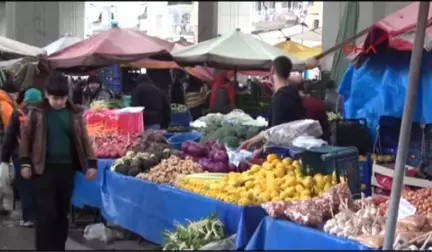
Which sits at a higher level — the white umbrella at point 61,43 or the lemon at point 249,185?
the white umbrella at point 61,43

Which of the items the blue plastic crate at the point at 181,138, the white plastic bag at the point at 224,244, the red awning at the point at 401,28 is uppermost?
the red awning at the point at 401,28

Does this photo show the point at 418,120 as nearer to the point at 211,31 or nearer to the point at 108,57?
the point at 108,57

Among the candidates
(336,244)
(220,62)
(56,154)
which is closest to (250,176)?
(56,154)

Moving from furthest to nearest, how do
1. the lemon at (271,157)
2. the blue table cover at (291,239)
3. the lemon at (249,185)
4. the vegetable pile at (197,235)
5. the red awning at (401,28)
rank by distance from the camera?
the red awning at (401,28)
the lemon at (271,157)
the lemon at (249,185)
the vegetable pile at (197,235)
the blue table cover at (291,239)

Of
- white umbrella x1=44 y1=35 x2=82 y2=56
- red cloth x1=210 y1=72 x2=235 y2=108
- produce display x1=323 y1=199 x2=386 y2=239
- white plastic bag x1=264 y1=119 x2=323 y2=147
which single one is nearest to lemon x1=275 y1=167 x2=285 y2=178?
white plastic bag x1=264 y1=119 x2=323 y2=147

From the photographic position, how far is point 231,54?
42.0 ft

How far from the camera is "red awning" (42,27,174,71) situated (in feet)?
37.7

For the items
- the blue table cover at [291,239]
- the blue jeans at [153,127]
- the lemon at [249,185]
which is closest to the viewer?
the blue table cover at [291,239]

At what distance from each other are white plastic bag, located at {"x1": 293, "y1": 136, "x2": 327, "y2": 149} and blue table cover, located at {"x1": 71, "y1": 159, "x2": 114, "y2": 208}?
2.64 m

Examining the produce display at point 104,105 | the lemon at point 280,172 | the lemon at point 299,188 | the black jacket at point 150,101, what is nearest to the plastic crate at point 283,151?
the lemon at point 280,172

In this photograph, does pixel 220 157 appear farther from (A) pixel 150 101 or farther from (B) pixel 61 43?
(B) pixel 61 43

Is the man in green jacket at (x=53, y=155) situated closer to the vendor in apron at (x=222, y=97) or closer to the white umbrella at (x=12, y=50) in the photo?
the white umbrella at (x=12, y=50)

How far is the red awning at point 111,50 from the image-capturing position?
11.5 metres

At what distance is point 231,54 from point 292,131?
19.6 feet
